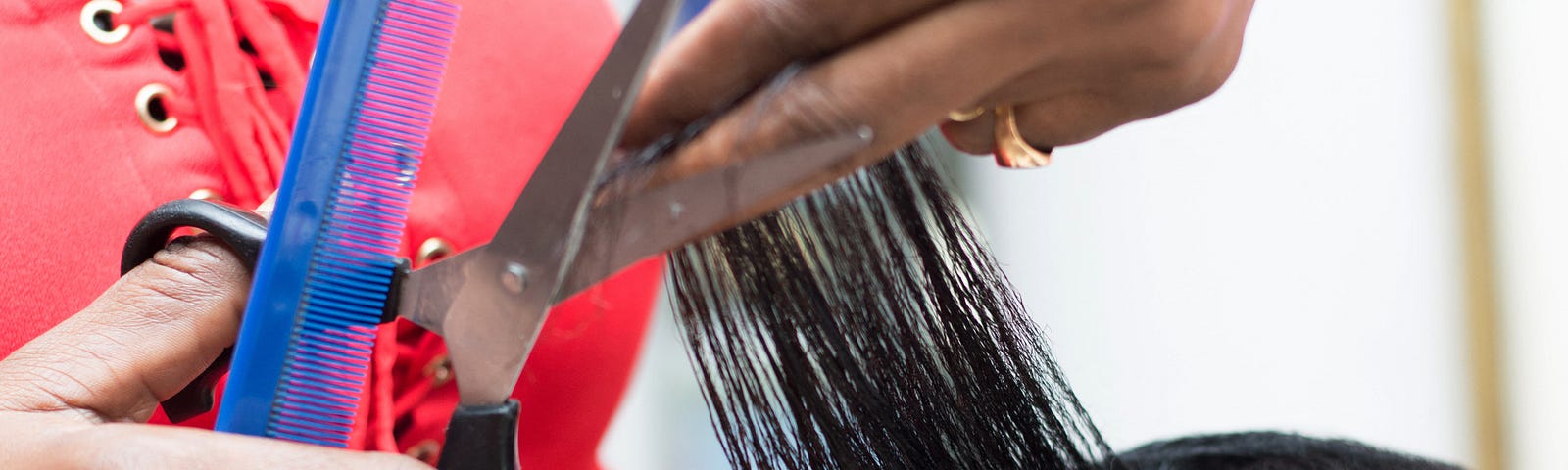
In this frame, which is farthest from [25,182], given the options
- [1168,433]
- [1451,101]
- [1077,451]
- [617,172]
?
[1451,101]

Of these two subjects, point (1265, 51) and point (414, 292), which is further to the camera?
point (1265, 51)

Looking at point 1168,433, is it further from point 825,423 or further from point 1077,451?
point 825,423

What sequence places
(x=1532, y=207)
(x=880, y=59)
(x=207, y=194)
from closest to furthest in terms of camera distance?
1. (x=880, y=59)
2. (x=207, y=194)
3. (x=1532, y=207)

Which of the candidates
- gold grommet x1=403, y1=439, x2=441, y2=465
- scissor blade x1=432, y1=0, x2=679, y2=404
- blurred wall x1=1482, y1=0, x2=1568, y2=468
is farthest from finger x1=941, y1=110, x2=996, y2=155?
blurred wall x1=1482, y1=0, x2=1568, y2=468

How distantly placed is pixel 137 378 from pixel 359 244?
0.23 feet

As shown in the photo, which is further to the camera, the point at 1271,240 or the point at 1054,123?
the point at 1271,240

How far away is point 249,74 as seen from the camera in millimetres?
413

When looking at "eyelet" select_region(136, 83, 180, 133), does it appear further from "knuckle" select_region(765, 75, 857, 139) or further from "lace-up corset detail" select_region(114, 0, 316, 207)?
"knuckle" select_region(765, 75, 857, 139)

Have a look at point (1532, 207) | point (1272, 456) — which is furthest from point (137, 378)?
point (1532, 207)

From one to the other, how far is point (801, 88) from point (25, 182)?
258 mm

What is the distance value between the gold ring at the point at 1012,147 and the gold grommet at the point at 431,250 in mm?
198

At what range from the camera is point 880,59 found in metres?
0.28

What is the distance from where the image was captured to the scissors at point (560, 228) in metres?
0.29

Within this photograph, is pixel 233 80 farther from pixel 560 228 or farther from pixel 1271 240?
pixel 1271 240
